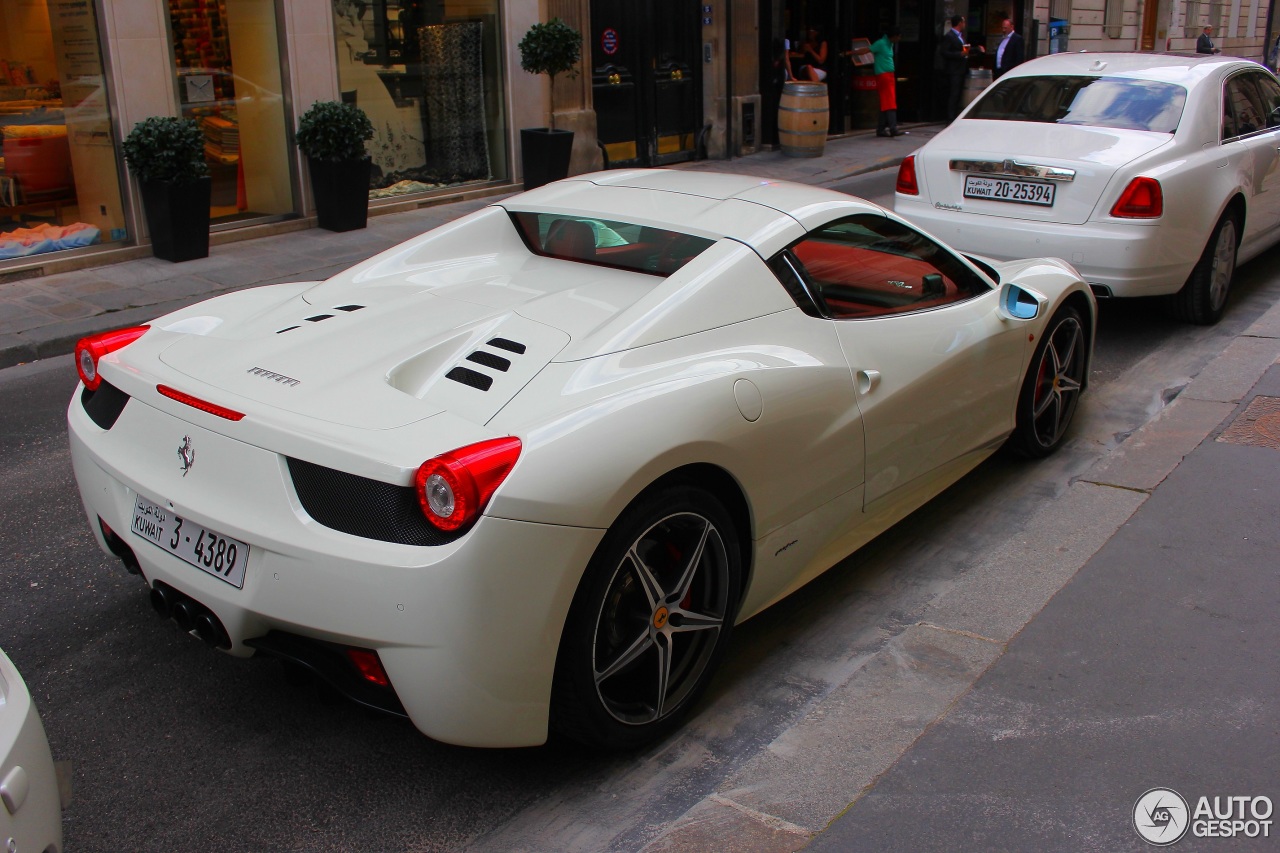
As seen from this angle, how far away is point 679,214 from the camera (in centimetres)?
387

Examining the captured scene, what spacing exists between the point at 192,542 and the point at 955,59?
66.8ft

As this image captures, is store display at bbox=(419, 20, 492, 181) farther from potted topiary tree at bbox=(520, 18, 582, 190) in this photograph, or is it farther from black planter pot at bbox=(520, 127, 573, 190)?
black planter pot at bbox=(520, 127, 573, 190)

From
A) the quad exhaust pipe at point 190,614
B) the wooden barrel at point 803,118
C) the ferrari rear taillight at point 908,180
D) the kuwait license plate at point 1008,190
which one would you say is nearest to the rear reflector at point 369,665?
the quad exhaust pipe at point 190,614

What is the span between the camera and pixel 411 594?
2.58 meters

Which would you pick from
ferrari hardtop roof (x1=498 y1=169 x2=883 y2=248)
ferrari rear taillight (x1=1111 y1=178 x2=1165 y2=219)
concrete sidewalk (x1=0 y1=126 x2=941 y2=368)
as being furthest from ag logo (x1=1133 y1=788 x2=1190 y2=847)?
concrete sidewalk (x1=0 y1=126 x2=941 y2=368)

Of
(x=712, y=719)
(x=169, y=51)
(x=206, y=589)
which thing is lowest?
(x=712, y=719)

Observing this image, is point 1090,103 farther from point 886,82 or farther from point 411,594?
point 886,82

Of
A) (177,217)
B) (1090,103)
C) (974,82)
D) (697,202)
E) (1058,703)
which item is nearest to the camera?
(1058,703)

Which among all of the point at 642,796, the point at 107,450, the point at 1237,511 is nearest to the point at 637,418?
the point at 642,796

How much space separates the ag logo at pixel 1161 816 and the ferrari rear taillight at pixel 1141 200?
14.9 feet

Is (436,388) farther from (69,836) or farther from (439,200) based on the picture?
(439,200)

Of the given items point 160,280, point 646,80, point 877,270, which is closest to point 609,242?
point 877,270

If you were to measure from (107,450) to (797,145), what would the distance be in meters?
14.6

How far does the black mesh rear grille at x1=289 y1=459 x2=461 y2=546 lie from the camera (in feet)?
8.63
